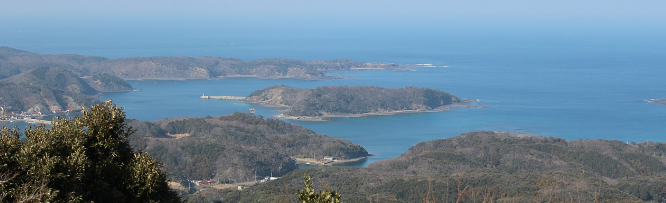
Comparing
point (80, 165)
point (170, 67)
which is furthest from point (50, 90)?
point (80, 165)

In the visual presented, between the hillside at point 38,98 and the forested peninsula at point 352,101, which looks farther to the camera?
the forested peninsula at point 352,101

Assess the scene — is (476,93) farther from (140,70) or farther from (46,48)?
(46,48)

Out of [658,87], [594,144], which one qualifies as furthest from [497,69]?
[594,144]

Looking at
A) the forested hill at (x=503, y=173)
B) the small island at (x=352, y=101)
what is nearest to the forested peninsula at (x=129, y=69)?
the small island at (x=352, y=101)

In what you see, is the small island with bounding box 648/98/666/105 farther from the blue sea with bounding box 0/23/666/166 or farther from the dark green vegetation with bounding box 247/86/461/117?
the dark green vegetation with bounding box 247/86/461/117

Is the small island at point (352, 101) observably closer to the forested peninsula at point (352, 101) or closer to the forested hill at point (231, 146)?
the forested peninsula at point (352, 101)

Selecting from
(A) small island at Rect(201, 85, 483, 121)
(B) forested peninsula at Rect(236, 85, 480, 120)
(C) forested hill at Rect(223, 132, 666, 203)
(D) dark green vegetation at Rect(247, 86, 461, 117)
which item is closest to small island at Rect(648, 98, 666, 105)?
(A) small island at Rect(201, 85, 483, 121)
